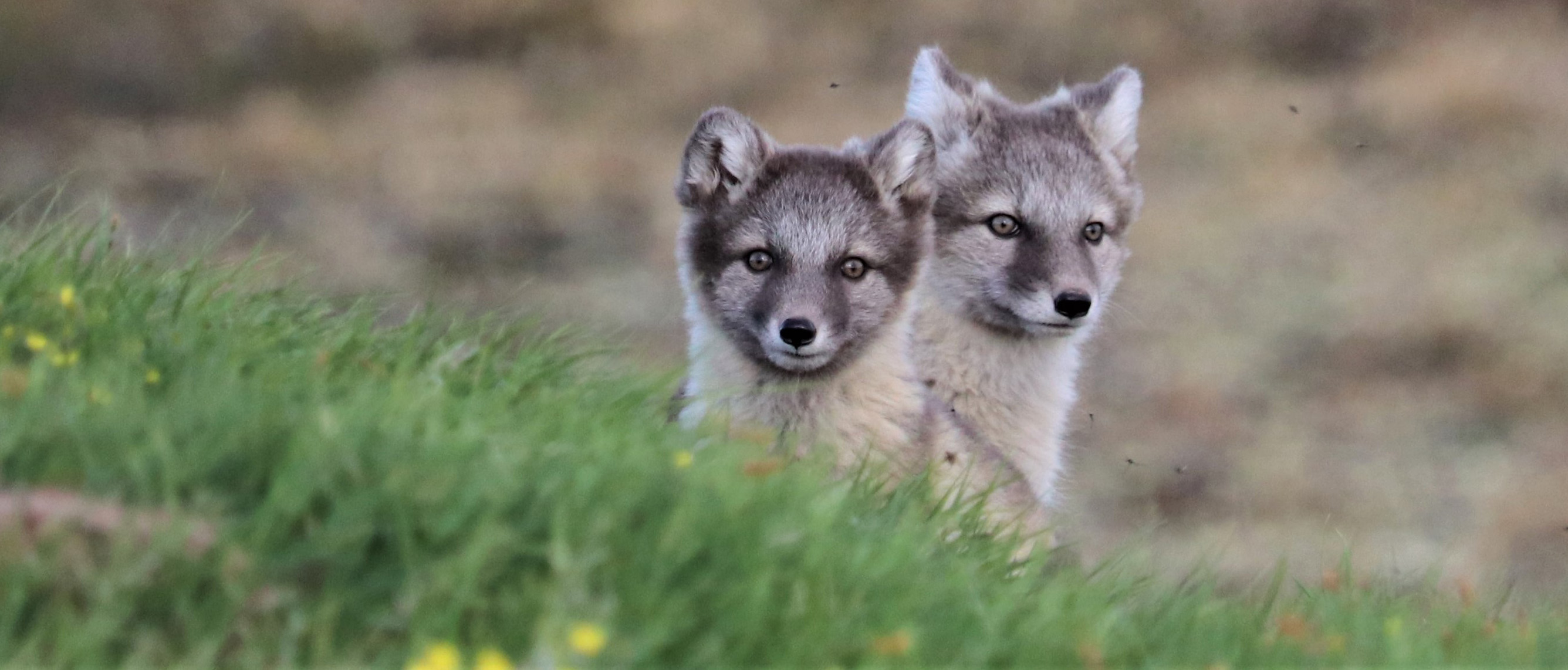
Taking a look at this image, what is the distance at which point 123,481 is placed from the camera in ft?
9.43

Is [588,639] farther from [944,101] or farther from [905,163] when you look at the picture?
[944,101]

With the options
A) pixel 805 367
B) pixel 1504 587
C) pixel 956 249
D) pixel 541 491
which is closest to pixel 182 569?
pixel 541 491

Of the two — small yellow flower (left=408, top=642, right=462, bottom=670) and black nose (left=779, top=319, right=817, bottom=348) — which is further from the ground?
black nose (left=779, top=319, right=817, bottom=348)

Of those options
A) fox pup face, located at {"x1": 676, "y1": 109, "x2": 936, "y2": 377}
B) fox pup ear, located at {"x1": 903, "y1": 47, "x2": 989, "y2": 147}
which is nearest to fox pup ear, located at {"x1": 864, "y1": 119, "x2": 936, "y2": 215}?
fox pup face, located at {"x1": 676, "y1": 109, "x2": 936, "y2": 377}

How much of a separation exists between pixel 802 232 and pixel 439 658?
271 centimetres

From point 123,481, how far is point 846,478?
179 cm

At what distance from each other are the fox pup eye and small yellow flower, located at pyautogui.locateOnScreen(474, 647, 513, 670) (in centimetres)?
245

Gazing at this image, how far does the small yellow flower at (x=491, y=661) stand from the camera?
248cm

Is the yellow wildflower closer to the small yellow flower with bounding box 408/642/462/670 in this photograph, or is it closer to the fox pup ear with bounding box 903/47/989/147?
the small yellow flower with bounding box 408/642/462/670

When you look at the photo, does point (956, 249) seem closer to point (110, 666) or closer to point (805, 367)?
point (805, 367)

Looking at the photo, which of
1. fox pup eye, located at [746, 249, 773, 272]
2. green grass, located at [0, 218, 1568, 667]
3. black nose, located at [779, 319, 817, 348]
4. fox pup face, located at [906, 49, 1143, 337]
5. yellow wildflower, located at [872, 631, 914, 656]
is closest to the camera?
green grass, located at [0, 218, 1568, 667]

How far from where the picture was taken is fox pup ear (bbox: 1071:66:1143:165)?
5.99 metres

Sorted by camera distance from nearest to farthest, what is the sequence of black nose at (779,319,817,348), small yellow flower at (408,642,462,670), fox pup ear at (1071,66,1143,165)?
small yellow flower at (408,642,462,670)
black nose at (779,319,817,348)
fox pup ear at (1071,66,1143,165)

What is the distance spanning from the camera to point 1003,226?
227 inches
